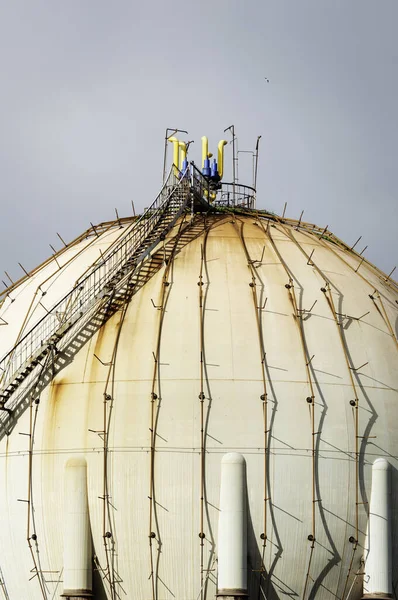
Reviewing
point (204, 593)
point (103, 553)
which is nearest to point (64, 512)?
point (103, 553)

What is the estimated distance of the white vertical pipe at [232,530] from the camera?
126ft

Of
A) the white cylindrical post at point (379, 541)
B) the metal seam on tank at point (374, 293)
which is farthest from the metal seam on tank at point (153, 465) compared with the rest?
the metal seam on tank at point (374, 293)

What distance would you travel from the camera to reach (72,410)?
41625 millimetres

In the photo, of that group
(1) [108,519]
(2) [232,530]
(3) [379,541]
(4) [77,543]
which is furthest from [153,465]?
(3) [379,541]

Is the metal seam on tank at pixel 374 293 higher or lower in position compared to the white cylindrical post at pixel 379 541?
higher

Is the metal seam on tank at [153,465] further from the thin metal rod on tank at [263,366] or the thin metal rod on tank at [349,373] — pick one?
the thin metal rod on tank at [349,373]

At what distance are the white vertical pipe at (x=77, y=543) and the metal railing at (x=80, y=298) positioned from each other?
502cm

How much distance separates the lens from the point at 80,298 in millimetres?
44625

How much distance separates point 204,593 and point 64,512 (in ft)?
17.1

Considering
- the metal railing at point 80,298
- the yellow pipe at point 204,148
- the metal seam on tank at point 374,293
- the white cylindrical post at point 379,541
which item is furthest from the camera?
the yellow pipe at point 204,148

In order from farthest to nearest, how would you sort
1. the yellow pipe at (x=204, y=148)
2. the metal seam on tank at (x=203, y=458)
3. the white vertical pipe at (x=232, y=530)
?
the yellow pipe at (x=204, y=148) → the metal seam on tank at (x=203, y=458) → the white vertical pipe at (x=232, y=530)

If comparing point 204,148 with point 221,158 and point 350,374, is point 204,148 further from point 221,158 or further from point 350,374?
point 350,374

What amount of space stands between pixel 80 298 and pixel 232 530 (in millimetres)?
10677

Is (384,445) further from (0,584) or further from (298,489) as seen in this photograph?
(0,584)
